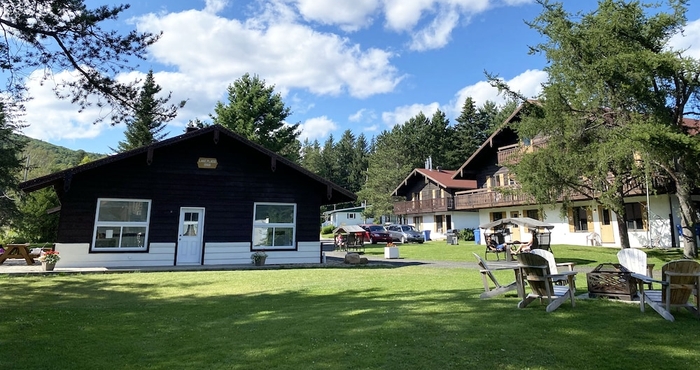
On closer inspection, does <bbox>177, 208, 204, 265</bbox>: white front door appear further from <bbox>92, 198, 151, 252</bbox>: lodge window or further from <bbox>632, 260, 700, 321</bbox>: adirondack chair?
<bbox>632, 260, 700, 321</bbox>: adirondack chair

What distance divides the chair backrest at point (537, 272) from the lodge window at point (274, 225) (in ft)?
34.4

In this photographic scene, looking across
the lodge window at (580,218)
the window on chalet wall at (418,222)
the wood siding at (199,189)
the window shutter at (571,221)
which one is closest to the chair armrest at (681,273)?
the wood siding at (199,189)

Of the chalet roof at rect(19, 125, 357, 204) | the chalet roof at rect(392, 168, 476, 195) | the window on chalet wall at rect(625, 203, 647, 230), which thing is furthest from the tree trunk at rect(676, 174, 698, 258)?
the chalet roof at rect(392, 168, 476, 195)

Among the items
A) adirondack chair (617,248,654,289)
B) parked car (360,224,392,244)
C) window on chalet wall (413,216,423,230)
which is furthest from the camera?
window on chalet wall (413,216,423,230)

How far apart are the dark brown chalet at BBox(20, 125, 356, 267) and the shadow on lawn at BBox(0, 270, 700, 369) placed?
556 centimetres

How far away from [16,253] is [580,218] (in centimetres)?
2978

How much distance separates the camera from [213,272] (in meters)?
12.5

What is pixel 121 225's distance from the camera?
13.5 meters

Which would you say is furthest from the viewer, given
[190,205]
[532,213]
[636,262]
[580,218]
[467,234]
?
[467,234]

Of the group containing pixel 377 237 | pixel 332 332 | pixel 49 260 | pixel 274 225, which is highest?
pixel 274 225

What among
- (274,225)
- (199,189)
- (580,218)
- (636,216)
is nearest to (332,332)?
(274,225)

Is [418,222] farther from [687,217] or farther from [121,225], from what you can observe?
[121,225]

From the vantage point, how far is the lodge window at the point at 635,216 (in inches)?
918

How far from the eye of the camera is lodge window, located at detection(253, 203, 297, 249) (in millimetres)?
14984
